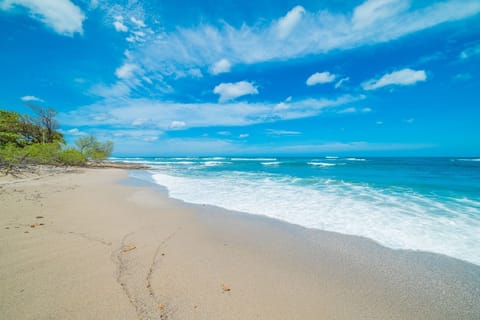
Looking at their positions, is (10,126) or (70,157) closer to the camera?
(10,126)

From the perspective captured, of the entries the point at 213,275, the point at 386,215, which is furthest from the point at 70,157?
the point at 386,215

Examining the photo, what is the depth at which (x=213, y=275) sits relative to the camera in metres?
2.66

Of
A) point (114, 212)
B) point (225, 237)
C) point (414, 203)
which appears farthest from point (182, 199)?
point (414, 203)

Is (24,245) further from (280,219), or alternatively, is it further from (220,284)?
(280,219)

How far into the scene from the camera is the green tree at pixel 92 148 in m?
27.3

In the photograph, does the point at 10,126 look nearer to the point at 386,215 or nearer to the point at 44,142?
the point at 44,142

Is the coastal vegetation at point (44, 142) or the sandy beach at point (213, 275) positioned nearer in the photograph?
the sandy beach at point (213, 275)

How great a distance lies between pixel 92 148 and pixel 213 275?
112 feet

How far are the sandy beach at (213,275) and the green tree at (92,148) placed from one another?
28.8m

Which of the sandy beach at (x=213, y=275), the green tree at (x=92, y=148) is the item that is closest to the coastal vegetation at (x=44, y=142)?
the green tree at (x=92, y=148)

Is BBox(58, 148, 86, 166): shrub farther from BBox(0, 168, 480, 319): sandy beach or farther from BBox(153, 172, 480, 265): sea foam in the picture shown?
BBox(0, 168, 480, 319): sandy beach

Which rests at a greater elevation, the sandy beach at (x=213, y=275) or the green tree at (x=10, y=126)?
the green tree at (x=10, y=126)

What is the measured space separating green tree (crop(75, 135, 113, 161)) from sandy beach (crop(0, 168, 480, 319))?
28822mm

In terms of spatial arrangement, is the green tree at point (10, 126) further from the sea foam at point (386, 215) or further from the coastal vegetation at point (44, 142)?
the sea foam at point (386, 215)
